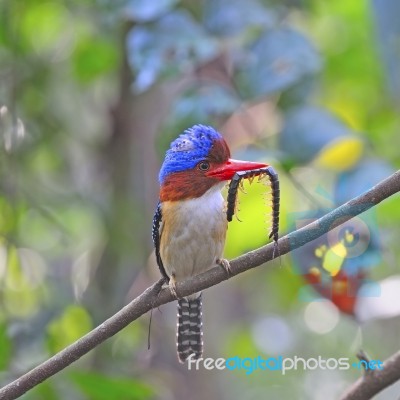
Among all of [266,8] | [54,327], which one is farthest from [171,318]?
[266,8]

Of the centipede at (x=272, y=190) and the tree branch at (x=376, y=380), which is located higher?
the centipede at (x=272, y=190)

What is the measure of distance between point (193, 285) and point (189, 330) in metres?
0.83

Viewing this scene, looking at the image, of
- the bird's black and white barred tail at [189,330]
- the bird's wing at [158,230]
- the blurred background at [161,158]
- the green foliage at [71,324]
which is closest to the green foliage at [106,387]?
the blurred background at [161,158]

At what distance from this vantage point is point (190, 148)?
1.97m

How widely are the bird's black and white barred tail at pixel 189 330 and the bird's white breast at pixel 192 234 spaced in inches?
8.6

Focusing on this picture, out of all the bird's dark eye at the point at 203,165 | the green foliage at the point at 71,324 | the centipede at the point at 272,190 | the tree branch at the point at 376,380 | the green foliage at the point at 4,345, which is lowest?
the green foliage at the point at 71,324

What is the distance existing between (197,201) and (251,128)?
2.54 ft

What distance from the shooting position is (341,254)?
1.99m

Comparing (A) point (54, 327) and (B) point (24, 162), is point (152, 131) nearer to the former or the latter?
(B) point (24, 162)

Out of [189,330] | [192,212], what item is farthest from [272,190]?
[189,330]

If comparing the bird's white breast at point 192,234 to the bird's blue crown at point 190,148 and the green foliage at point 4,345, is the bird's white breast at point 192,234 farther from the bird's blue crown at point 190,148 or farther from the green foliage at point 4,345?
the green foliage at point 4,345

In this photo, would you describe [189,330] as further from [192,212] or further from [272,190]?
[272,190]

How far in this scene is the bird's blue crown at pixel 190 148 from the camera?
6.31 ft

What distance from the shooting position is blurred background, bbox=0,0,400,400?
97.4 inches
